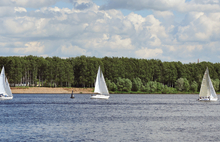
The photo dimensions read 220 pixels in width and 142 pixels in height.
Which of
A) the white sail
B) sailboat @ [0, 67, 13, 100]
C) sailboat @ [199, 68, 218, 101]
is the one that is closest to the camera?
sailboat @ [199, 68, 218, 101]

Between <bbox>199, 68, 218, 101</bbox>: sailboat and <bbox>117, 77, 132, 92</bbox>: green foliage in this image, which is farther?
<bbox>117, 77, 132, 92</bbox>: green foliage

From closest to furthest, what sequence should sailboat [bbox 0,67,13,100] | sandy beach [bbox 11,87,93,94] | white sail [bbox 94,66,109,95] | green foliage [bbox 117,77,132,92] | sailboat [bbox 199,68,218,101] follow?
sailboat [bbox 199,68,218,101]
sailboat [bbox 0,67,13,100]
white sail [bbox 94,66,109,95]
sandy beach [bbox 11,87,93,94]
green foliage [bbox 117,77,132,92]

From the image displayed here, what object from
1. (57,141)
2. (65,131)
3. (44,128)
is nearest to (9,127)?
(44,128)

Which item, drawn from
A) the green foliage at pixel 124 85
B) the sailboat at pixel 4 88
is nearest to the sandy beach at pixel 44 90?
the green foliage at pixel 124 85

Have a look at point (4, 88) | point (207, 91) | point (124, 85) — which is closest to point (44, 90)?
point (124, 85)

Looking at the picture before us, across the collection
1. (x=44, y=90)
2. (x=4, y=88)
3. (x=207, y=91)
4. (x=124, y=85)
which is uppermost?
(x=124, y=85)

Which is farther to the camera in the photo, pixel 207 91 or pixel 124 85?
pixel 124 85

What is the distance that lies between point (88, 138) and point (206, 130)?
18107mm

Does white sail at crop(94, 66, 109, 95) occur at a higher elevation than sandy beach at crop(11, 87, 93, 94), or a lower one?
higher

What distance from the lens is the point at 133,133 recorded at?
155ft

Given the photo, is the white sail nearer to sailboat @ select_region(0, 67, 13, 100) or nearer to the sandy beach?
sailboat @ select_region(0, 67, 13, 100)

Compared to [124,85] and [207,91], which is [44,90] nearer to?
[124,85]

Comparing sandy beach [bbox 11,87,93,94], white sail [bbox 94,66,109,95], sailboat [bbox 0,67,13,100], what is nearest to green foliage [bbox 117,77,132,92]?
sandy beach [bbox 11,87,93,94]

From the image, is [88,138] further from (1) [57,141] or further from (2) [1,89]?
(2) [1,89]
